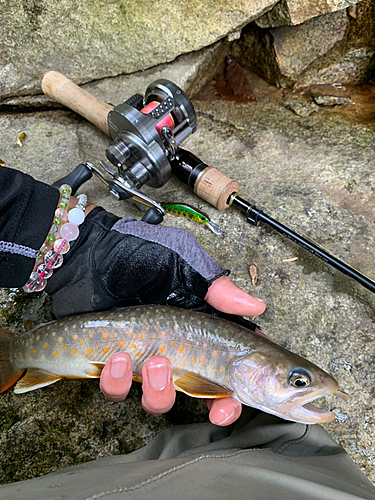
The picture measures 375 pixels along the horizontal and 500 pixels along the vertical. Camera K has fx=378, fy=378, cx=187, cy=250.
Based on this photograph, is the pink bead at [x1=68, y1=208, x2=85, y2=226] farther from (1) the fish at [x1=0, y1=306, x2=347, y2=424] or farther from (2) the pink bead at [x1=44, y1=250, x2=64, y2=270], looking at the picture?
(1) the fish at [x1=0, y1=306, x2=347, y2=424]

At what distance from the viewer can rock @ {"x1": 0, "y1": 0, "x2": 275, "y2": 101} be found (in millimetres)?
2795

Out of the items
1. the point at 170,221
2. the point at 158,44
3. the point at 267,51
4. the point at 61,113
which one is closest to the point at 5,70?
the point at 61,113

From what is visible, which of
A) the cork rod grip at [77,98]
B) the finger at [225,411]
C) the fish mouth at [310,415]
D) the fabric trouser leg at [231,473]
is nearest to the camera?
the fabric trouser leg at [231,473]

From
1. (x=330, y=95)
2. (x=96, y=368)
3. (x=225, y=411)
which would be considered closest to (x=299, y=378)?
(x=225, y=411)

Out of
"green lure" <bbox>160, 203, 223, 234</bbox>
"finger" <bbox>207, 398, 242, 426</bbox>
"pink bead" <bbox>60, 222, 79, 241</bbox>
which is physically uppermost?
"green lure" <bbox>160, 203, 223, 234</bbox>

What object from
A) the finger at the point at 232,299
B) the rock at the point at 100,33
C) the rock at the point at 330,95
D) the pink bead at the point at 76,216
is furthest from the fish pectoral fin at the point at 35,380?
the rock at the point at 330,95

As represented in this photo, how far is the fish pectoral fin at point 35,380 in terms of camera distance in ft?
5.77

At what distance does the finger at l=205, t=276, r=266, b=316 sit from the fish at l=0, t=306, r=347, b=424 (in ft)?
0.27

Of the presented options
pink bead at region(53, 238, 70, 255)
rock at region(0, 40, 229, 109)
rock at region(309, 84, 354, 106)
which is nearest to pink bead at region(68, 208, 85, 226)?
pink bead at region(53, 238, 70, 255)

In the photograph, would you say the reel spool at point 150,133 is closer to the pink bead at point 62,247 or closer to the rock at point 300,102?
the pink bead at point 62,247

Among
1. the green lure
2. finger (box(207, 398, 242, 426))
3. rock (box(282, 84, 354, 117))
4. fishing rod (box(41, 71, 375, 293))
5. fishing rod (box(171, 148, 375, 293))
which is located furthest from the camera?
rock (box(282, 84, 354, 117))

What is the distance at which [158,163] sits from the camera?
212 cm

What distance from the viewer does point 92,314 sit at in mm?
1741

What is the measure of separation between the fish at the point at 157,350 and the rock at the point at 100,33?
217 centimetres
